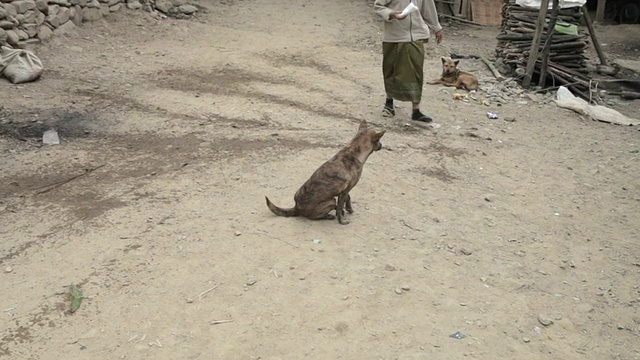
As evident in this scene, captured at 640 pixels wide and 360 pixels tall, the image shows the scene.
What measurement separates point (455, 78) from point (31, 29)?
5713 mm

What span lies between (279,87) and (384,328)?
4901 millimetres

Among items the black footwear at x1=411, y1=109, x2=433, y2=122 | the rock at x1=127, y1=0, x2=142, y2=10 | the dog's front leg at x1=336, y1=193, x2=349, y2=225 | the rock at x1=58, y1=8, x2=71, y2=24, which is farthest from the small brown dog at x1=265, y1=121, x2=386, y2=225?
the rock at x1=127, y1=0, x2=142, y2=10

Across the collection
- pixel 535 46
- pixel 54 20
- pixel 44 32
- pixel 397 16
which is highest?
pixel 397 16

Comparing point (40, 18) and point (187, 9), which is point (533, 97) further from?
point (40, 18)

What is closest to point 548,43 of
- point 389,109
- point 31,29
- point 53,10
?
point 389,109

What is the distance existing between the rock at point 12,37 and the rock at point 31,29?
227 millimetres

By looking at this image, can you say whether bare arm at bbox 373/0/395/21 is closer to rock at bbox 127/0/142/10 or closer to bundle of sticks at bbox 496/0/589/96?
bundle of sticks at bbox 496/0/589/96

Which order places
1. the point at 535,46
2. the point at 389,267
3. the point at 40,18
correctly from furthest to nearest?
the point at 535,46, the point at 40,18, the point at 389,267

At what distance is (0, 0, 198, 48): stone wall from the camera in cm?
787

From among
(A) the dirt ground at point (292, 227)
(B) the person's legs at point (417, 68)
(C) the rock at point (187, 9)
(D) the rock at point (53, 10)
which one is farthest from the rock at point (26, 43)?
(B) the person's legs at point (417, 68)

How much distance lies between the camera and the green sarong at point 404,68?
636cm

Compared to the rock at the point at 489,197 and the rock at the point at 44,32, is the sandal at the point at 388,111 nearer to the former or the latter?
the rock at the point at 489,197

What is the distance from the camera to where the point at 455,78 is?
27.8 ft

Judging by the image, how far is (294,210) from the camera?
166 inches
